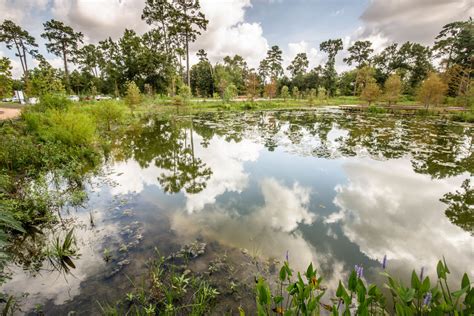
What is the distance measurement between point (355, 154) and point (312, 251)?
7.63 m

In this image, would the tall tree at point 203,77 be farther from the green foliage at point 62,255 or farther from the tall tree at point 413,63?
the green foliage at point 62,255

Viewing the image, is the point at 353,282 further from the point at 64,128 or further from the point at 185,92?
the point at 185,92

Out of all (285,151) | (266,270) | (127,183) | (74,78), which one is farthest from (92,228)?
(74,78)

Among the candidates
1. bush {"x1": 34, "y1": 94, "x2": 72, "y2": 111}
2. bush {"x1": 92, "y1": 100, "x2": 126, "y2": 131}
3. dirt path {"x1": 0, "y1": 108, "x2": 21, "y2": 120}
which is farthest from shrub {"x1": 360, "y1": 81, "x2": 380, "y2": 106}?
dirt path {"x1": 0, "y1": 108, "x2": 21, "y2": 120}

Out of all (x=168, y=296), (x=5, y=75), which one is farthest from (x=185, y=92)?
(x=168, y=296)

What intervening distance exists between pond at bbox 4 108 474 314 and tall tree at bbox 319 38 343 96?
47324 millimetres

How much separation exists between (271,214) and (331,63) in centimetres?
5839

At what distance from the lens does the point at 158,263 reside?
Result: 3.58 metres

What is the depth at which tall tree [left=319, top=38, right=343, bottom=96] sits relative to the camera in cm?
5222

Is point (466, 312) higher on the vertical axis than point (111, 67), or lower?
lower

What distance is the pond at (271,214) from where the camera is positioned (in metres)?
3.47

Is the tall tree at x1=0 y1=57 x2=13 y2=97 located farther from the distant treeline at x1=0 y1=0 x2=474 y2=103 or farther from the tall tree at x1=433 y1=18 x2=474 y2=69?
the tall tree at x1=433 y1=18 x2=474 y2=69

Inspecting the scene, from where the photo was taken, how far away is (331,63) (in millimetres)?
53438

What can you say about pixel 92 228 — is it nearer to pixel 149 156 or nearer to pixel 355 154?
pixel 149 156
